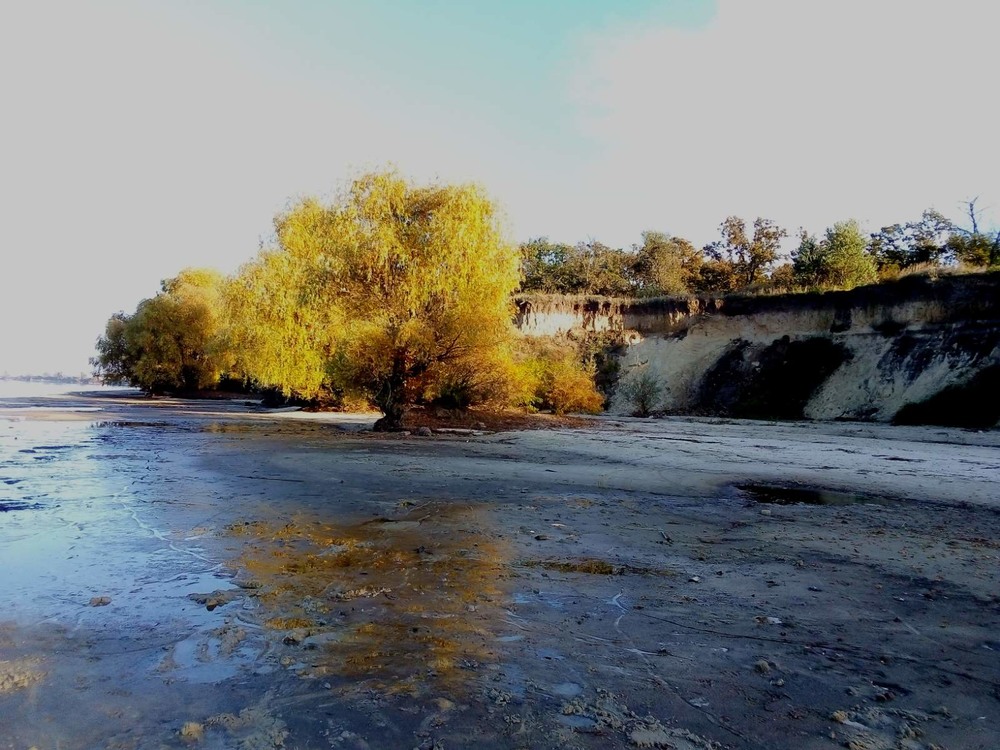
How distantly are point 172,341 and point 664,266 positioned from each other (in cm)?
4347

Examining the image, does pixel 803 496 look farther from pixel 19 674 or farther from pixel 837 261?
pixel 837 261

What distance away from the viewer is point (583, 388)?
3238 cm

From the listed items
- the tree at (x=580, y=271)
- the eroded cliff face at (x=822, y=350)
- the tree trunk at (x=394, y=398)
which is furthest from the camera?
the tree at (x=580, y=271)

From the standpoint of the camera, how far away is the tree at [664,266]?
61062 mm

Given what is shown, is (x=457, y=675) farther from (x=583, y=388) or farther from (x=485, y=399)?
(x=583, y=388)

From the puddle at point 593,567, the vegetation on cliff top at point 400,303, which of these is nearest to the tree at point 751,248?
the vegetation on cliff top at point 400,303

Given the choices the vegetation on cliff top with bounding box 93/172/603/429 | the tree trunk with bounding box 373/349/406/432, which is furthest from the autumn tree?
the tree trunk with bounding box 373/349/406/432

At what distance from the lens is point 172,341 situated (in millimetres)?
53781

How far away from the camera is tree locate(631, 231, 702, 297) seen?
61062 millimetres

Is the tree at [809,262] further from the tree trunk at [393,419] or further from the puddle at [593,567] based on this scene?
the puddle at [593,567]

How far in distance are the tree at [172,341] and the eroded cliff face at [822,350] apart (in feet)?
88.3

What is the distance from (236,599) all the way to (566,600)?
97.0 inches

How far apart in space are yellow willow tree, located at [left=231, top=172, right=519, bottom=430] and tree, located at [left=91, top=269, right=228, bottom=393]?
3114 cm

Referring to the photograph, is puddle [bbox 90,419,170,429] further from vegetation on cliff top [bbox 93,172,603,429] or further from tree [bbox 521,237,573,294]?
tree [bbox 521,237,573,294]
